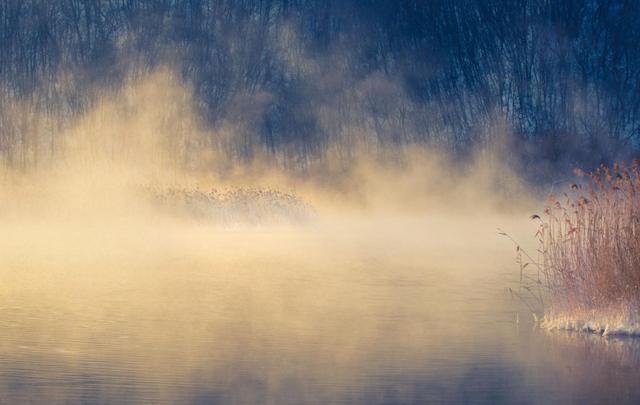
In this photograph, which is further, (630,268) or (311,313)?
(311,313)

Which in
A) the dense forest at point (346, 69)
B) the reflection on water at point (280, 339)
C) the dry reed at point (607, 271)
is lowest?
the reflection on water at point (280, 339)

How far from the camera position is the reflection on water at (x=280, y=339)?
25.0 ft

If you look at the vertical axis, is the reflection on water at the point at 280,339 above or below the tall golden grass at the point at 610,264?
below

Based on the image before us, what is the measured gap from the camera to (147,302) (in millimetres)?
12312

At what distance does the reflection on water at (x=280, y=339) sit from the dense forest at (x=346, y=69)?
28.7m

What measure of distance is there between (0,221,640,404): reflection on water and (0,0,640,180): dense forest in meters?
28.7

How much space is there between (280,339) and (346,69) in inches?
1573

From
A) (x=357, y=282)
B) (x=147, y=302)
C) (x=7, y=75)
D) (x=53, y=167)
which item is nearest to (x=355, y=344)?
(x=147, y=302)

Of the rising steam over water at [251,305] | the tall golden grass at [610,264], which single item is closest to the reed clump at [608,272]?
the tall golden grass at [610,264]

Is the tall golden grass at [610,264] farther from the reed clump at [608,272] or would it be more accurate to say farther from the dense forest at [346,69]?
the dense forest at [346,69]

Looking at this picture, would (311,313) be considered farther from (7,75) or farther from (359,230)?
(7,75)

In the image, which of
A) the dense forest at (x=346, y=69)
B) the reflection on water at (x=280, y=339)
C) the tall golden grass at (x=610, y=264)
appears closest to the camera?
the reflection on water at (x=280, y=339)

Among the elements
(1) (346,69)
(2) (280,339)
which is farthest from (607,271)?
(1) (346,69)

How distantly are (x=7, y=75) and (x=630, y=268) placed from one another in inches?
1537
